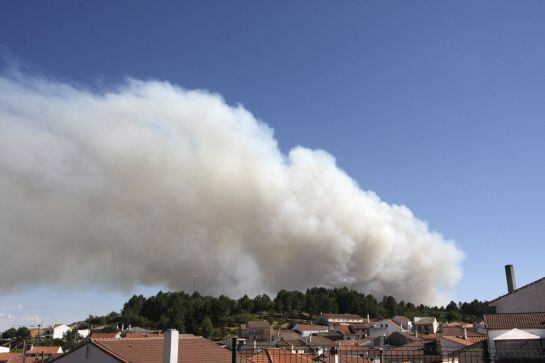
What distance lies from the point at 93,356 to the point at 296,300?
507 feet

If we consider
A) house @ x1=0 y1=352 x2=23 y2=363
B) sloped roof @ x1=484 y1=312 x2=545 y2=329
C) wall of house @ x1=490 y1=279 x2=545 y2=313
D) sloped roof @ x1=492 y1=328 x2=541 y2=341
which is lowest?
house @ x1=0 y1=352 x2=23 y2=363

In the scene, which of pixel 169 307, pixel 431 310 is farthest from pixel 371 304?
pixel 169 307

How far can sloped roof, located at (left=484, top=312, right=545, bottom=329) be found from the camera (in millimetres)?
32906

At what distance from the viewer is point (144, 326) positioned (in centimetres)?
13638

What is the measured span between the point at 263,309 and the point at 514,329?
14288 cm

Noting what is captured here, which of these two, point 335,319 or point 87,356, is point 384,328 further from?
point 87,356

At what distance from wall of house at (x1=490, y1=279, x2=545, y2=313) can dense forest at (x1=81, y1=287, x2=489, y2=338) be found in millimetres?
93954

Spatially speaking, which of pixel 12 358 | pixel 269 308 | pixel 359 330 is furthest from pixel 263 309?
pixel 12 358

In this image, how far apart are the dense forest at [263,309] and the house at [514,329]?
322 ft

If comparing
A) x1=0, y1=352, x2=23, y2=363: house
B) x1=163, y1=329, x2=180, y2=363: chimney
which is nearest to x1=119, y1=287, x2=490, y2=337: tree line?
x1=0, y1=352, x2=23, y2=363: house

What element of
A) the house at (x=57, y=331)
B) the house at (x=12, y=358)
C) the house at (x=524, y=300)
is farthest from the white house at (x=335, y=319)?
the house at (x=524, y=300)

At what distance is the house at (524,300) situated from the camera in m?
36.8

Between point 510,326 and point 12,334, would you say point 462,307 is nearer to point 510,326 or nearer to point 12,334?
point 12,334

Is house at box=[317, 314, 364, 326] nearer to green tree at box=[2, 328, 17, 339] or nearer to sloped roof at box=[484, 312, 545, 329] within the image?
green tree at box=[2, 328, 17, 339]
